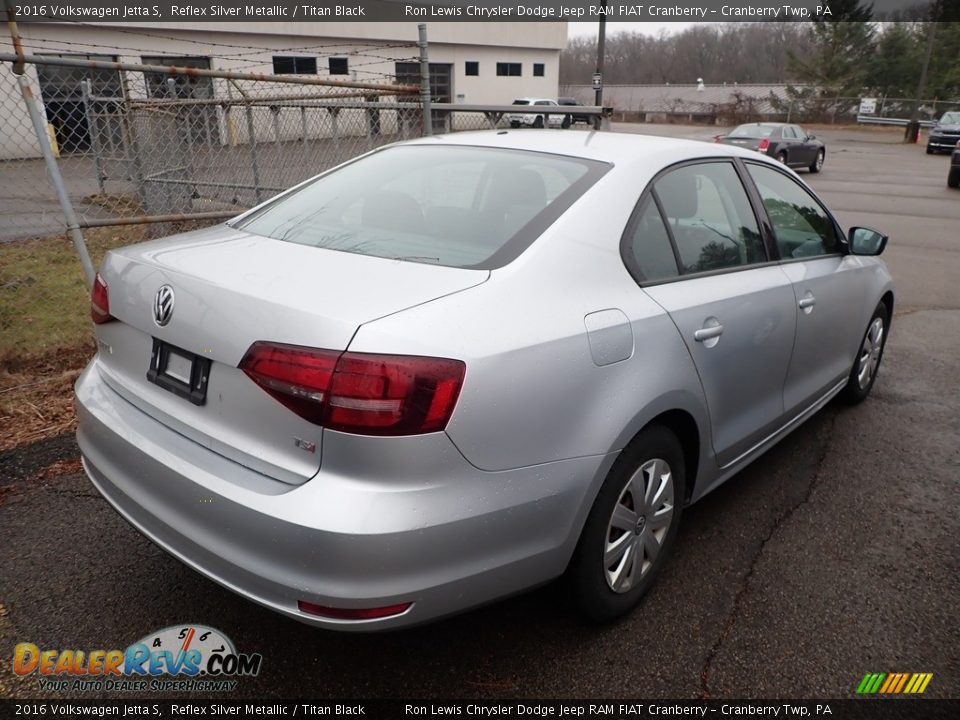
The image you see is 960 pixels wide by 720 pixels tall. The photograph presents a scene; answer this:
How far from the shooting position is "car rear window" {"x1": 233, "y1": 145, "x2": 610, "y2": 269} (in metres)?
2.44

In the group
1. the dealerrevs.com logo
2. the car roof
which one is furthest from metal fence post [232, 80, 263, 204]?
the dealerrevs.com logo

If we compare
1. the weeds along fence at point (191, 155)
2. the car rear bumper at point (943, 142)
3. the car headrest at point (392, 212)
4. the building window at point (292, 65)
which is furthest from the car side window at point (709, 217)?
the car rear bumper at point (943, 142)

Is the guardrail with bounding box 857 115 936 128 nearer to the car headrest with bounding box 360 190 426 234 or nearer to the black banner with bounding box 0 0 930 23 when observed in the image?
the black banner with bounding box 0 0 930 23

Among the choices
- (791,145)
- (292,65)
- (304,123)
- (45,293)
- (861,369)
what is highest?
(292,65)

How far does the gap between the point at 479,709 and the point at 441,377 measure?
1.10 meters

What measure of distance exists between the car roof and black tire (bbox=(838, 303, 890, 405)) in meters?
1.67

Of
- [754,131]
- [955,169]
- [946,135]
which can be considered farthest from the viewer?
[946,135]

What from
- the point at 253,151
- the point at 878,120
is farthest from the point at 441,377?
the point at 878,120

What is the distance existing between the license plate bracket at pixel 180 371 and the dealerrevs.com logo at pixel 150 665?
35.3 inches

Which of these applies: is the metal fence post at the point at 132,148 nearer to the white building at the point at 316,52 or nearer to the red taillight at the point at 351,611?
the white building at the point at 316,52

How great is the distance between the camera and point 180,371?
2.21 meters

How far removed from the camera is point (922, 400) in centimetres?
487

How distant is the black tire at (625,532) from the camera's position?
2342 millimetres

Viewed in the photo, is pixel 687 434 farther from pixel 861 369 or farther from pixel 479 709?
pixel 861 369
